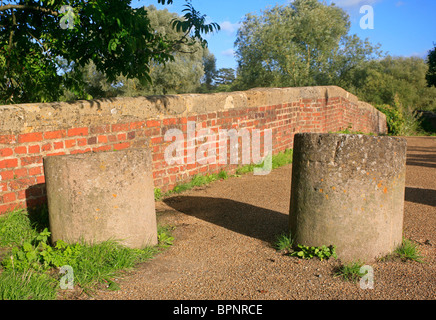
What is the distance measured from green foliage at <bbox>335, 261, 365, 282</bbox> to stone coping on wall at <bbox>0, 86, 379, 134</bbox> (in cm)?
303

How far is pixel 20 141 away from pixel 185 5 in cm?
241

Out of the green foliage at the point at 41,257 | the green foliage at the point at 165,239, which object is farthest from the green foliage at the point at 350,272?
the green foliage at the point at 41,257

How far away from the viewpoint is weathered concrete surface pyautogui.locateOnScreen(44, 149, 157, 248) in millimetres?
3158

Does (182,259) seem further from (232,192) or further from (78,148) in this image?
(232,192)

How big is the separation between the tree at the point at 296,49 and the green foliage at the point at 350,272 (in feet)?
62.1

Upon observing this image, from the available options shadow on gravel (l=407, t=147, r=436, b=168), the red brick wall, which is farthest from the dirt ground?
shadow on gravel (l=407, t=147, r=436, b=168)

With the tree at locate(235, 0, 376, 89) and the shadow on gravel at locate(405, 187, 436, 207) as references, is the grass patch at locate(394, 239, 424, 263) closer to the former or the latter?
the shadow on gravel at locate(405, 187, 436, 207)

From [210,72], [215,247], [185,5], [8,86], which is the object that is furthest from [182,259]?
[210,72]

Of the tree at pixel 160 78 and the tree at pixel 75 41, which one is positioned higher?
the tree at pixel 160 78

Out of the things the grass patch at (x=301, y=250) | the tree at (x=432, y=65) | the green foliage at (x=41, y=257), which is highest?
the tree at (x=432, y=65)

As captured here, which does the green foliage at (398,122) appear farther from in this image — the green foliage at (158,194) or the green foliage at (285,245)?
the green foliage at (285,245)

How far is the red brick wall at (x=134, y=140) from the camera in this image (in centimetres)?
376

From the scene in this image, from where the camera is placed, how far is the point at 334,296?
266 cm

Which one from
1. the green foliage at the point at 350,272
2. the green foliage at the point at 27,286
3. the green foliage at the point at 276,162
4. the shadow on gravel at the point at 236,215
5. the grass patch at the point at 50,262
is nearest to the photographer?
the green foliage at the point at 27,286
